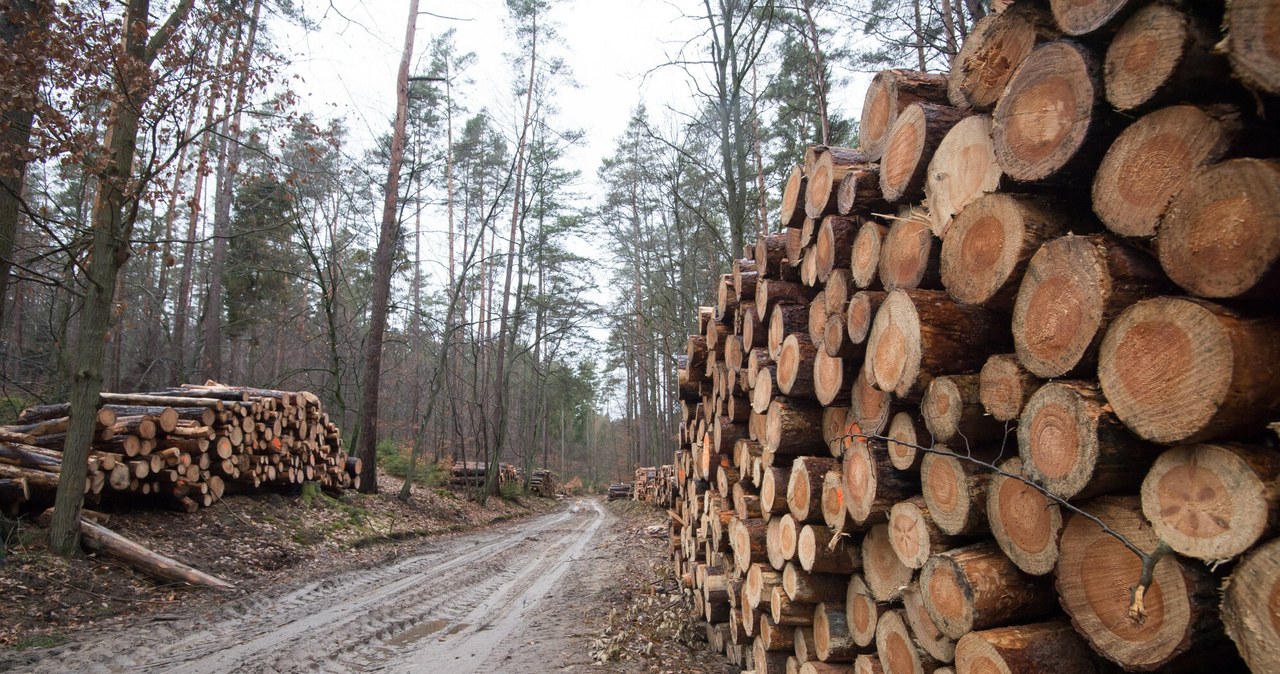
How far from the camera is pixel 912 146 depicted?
289 centimetres

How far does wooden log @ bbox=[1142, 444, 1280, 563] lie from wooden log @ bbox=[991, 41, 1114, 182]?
947 millimetres

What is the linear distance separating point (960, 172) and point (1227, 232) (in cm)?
112

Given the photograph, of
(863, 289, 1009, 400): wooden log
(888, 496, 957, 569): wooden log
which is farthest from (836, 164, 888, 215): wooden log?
(888, 496, 957, 569): wooden log

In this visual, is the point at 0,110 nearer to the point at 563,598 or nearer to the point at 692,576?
the point at 563,598

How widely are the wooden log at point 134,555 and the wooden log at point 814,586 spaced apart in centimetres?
605

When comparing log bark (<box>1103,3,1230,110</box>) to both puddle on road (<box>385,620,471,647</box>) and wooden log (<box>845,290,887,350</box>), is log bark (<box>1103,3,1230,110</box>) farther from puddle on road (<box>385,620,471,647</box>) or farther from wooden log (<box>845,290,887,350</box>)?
puddle on road (<box>385,620,471,647</box>)

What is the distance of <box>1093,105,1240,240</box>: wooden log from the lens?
1.61 metres

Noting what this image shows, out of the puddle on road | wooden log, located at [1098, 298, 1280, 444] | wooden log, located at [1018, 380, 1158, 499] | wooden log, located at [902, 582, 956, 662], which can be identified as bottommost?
the puddle on road

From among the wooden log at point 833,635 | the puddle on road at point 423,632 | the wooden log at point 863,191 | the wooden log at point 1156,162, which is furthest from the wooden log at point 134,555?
the wooden log at point 1156,162

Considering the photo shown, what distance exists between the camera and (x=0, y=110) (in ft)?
18.3

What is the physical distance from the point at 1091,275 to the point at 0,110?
8.21 meters

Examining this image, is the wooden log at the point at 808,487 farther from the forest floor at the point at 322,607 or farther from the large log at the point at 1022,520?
the forest floor at the point at 322,607

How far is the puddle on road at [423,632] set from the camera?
16.8 feet

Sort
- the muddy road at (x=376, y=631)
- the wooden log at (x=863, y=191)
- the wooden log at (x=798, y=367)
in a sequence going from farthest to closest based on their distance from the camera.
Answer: the muddy road at (x=376, y=631), the wooden log at (x=798, y=367), the wooden log at (x=863, y=191)
